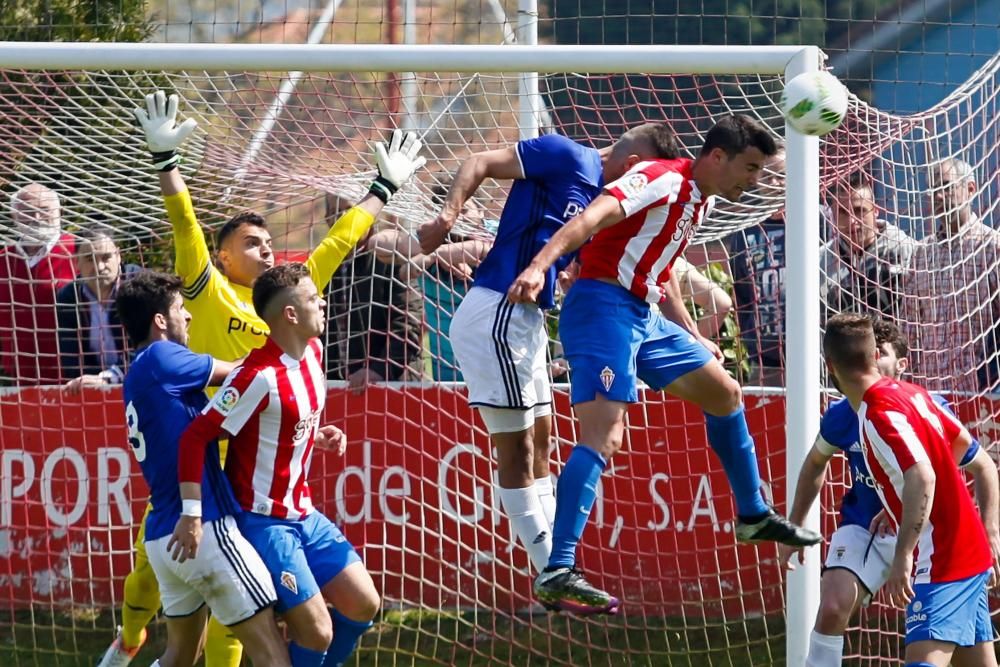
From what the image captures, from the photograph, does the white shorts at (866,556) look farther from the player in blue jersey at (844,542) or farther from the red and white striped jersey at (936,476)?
the red and white striped jersey at (936,476)

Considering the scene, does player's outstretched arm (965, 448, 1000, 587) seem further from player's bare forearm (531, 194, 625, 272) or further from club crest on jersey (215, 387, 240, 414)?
club crest on jersey (215, 387, 240, 414)

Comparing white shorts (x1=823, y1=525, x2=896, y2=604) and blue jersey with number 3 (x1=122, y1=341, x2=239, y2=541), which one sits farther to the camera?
white shorts (x1=823, y1=525, x2=896, y2=604)

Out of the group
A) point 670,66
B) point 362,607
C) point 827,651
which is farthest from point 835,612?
point 670,66

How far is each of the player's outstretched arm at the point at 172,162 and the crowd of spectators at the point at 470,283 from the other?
1341 mm

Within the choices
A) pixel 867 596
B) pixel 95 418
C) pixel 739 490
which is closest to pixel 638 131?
pixel 739 490

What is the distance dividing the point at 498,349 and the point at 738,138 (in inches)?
46.4

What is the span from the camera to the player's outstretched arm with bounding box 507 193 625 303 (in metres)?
5.02

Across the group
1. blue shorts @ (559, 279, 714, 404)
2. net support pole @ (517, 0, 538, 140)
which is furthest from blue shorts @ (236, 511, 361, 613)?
net support pole @ (517, 0, 538, 140)

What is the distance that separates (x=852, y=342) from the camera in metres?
5.33

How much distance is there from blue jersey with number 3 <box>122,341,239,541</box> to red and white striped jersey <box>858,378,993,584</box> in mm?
2328

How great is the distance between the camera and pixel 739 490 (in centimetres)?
578

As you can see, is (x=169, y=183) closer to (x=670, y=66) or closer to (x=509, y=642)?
(x=670, y=66)

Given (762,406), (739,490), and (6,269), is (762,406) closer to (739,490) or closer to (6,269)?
(739,490)

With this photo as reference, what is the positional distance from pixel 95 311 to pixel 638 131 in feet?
12.4
